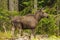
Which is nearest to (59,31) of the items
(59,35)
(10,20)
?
(59,35)

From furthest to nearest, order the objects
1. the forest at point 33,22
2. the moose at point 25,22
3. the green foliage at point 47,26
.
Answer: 1. the green foliage at point 47,26
2. the forest at point 33,22
3. the moose at point 25,22

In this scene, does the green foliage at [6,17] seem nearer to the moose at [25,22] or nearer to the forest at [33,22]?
the forest at [33,22]

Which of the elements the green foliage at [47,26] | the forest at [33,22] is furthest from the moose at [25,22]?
the green foliage at [47,26]

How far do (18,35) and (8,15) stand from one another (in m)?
1.32

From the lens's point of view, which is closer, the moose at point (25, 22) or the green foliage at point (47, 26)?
the moose at point (25, 22)

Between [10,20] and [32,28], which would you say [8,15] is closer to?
[10,20]

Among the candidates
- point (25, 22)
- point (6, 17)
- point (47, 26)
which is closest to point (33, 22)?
point (25, 22)

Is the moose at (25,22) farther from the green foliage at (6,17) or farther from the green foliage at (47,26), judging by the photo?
the green foliage at (47,26)

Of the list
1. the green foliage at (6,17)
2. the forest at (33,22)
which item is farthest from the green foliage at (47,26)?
the green foliage at (6,17)

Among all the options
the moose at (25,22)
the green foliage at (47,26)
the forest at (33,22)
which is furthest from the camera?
the green foliage at (47,26)

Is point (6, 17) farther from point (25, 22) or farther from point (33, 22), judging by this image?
point (33, 22)

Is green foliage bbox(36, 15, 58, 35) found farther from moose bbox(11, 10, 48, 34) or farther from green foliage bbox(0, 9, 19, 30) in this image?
green foliage bbox(0, 9, 19, 30)

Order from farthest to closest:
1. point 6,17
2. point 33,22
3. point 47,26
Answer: point 47,26 → point 6,17 → point 33,22

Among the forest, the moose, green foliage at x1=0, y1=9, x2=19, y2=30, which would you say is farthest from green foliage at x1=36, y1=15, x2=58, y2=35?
green foliage at x1=0, y1=9, x2=19, y2=30
